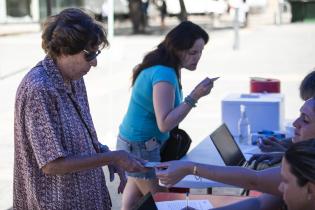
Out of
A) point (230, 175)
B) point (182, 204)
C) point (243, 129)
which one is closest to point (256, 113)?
point (243, 129)

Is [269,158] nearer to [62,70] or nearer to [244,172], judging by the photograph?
[244,172]

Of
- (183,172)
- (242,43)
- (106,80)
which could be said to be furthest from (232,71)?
(183,172)

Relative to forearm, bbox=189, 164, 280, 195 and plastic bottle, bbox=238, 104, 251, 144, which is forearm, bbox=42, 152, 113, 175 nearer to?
forearm, bbox=189, 164, 280, 195

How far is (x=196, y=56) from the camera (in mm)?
4016

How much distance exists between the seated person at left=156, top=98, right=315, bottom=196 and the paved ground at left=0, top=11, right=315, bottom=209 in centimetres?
286

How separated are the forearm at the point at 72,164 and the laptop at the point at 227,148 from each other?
145 centimetres

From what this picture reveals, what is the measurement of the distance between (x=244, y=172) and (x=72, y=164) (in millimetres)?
760

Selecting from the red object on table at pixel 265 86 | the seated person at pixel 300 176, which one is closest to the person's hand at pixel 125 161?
the seated person at pixel 300 176

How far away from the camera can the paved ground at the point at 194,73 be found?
885 centimetres

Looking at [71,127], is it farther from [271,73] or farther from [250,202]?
[271,73]

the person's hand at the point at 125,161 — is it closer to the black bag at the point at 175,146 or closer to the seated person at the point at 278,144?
the seated person at the point at 278,144

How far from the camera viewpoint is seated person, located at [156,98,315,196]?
270 cm

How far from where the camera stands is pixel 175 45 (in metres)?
3.95

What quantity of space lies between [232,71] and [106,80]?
2981 millimetres
